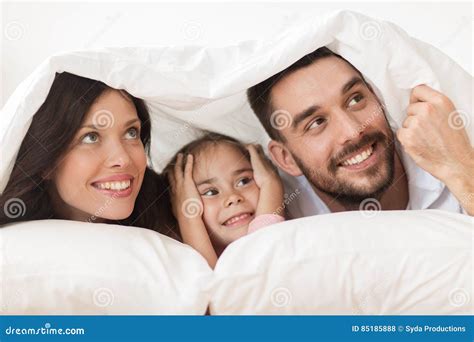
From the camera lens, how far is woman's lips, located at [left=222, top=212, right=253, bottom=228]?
123 cm

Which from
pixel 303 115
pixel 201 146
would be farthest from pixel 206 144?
pixel 303 115

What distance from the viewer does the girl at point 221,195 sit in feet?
4.01

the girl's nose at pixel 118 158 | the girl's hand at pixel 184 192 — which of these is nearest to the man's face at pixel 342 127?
the girl's hand at pixel 184 192

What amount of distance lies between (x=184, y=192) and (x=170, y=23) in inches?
24.3

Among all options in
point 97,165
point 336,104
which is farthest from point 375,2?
point 97,165

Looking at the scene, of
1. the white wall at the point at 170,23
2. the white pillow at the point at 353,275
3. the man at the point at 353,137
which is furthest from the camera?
the white wall at the point at 170,23

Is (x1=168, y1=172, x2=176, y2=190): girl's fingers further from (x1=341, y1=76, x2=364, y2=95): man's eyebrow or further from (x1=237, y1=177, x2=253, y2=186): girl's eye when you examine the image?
(x1=341, y1=76, x2=364, y2=95): man's eyebrow

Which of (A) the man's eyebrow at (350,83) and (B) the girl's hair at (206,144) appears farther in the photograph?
(B) the girl's hair at (206,144)

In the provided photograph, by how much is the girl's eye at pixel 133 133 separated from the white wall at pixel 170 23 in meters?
0.53

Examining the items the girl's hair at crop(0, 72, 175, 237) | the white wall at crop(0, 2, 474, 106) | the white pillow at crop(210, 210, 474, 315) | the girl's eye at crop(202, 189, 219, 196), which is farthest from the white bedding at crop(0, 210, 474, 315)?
the white wall at crop(0, 2, 474, 106)

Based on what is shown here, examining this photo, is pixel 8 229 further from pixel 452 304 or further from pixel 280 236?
pixel 452 304

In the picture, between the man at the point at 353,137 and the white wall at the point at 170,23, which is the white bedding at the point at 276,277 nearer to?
the man at the point at 353,137

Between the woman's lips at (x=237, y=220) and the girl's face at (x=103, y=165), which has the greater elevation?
the girl's face at (x=103, y=165)
